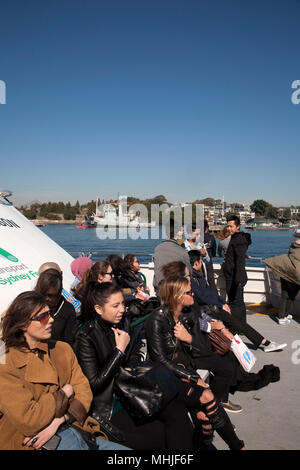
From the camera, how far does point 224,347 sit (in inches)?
121

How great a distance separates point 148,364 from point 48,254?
10.8ft

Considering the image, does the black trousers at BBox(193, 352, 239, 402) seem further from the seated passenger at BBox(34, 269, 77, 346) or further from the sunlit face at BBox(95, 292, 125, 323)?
the seated passenger at BBox(34, 269, 77, 346)

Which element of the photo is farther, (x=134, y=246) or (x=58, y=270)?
(x=134, y=246)

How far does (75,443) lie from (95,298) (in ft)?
2.79

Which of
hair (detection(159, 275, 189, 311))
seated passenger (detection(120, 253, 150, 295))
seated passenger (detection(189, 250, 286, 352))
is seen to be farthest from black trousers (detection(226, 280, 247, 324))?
hair (detection(159, 275, 189, 311))

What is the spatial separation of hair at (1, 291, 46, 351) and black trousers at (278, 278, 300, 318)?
4.43 m

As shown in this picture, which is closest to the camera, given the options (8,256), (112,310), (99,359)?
(99,359)

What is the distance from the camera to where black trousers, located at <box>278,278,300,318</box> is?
17.4ft

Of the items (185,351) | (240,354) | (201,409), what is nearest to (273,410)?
(240,354)

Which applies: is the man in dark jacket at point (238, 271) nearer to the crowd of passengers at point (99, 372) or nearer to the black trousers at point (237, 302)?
the black trousers at point (237, 302)

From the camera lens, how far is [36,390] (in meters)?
1.70

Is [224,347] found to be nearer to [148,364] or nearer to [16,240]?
[148,364]

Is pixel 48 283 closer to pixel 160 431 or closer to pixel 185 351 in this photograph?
pixel 185 351
